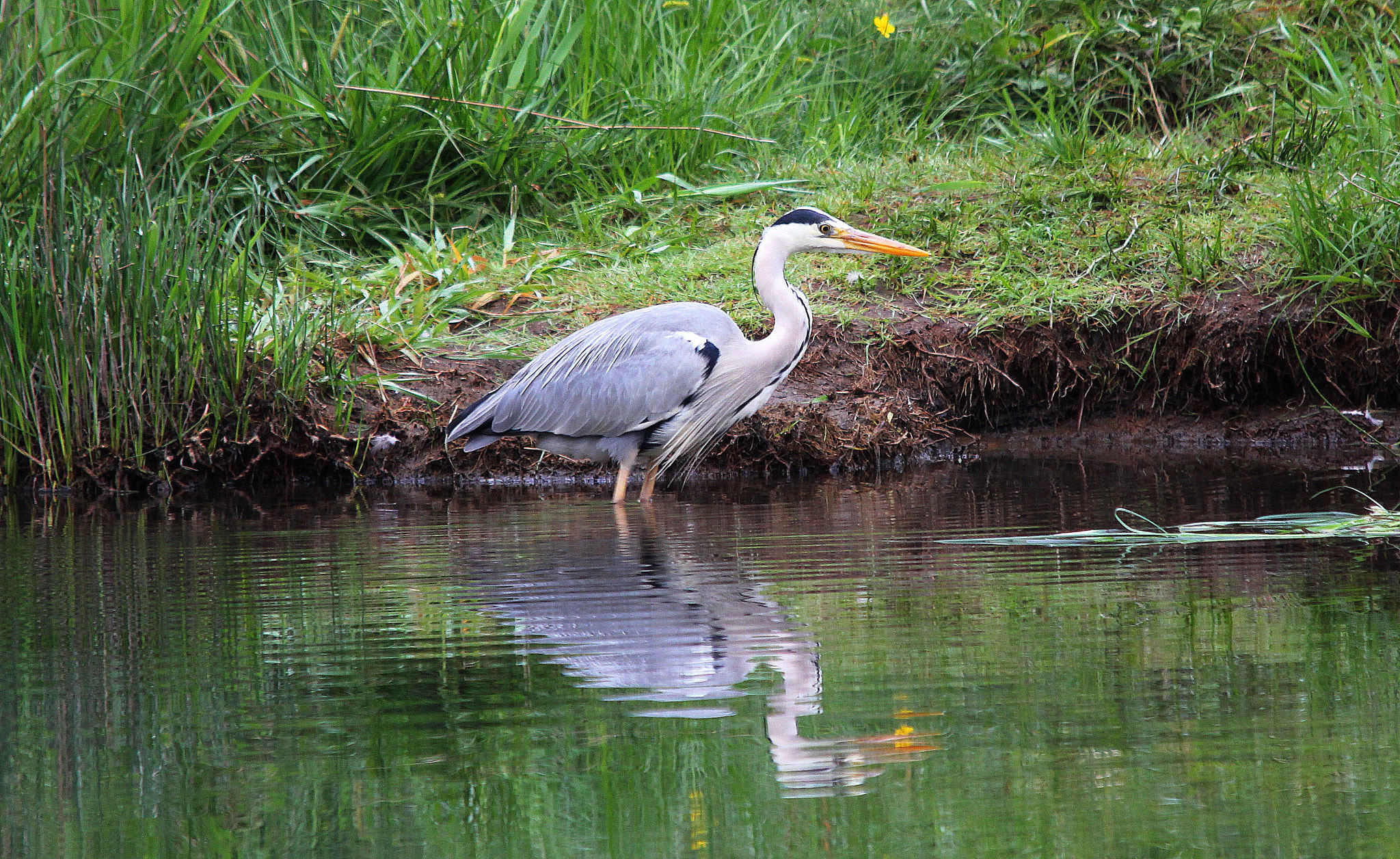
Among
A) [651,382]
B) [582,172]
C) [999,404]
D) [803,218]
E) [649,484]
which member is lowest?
[649,484]

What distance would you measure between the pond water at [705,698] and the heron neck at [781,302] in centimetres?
155

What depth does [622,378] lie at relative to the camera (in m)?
5.98

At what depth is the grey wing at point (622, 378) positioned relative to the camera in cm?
591

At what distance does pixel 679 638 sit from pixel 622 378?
3006 millimetres

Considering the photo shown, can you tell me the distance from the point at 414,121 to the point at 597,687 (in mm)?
5981

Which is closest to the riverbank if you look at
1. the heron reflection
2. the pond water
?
the pond water

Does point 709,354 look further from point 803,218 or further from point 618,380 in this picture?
point 803,218

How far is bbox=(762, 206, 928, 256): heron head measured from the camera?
6.20 m

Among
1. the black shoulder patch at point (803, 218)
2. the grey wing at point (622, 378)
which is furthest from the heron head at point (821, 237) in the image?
the grey wing at point (622, 378)

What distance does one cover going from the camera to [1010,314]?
6.79 meters

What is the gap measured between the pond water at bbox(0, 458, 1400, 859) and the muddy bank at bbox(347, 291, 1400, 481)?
1.94 meters

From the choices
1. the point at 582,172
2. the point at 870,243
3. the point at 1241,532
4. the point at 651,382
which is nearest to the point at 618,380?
the point at 651,382

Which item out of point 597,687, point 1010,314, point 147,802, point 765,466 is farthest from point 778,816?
point 1010,314

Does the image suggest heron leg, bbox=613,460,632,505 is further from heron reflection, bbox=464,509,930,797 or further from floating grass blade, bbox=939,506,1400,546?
floating grass blade, bbox=939,506,1400,546
